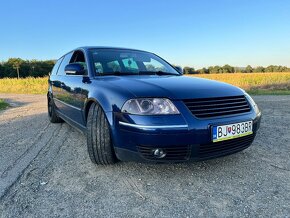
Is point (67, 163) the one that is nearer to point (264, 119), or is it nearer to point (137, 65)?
point (137, 65)

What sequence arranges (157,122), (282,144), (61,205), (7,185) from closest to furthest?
(61,205), (157,122), (7,185), (282,144)

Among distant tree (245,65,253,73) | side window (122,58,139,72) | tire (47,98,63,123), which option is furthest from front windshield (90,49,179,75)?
distant tree (245,65,253,73)

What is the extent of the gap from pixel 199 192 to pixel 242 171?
73 centimetres

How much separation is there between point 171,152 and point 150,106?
475 millimetres

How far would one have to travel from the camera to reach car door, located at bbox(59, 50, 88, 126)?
11.6ft

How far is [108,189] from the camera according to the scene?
2.54m

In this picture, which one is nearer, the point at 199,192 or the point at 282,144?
the point at 199,192

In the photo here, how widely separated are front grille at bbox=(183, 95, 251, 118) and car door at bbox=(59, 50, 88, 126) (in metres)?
1.43

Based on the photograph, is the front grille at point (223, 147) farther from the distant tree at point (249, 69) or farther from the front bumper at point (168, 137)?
the distant tree at point (249, 69)

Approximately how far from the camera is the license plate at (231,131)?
254 centimetres

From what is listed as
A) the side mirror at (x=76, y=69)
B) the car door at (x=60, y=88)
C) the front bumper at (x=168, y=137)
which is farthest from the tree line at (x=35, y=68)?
the front bumper at (x=168, y=137)

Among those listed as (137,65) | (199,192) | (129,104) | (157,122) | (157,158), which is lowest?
(199,192)

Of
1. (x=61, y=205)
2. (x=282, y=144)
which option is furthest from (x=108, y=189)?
(x=282, y=144)

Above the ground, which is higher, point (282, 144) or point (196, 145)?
point (196, 145)
